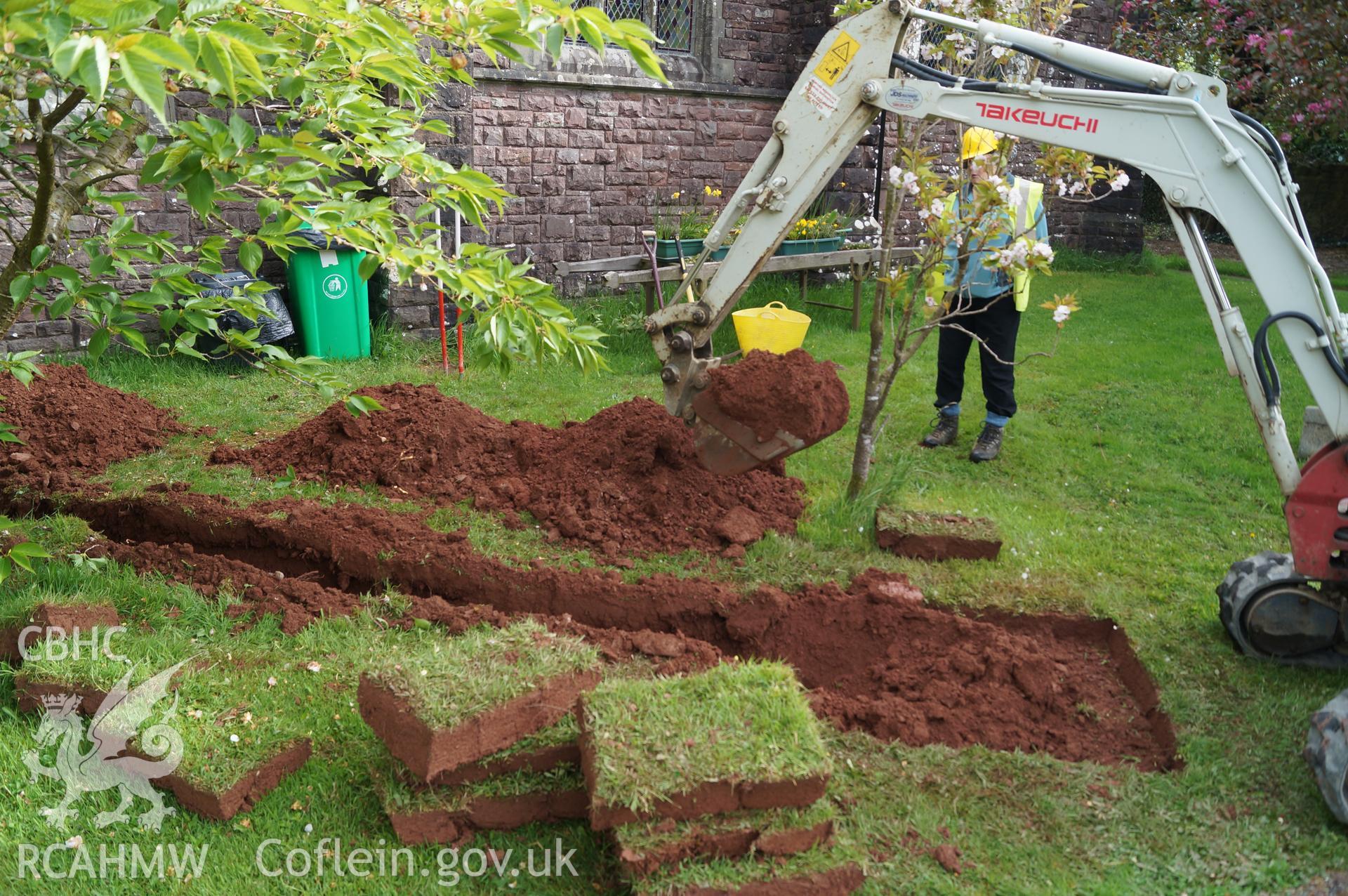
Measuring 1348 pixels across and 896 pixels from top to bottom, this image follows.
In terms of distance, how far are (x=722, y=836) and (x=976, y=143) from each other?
4.52 meters

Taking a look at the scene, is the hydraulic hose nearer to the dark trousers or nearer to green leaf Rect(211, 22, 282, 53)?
the dark trousers

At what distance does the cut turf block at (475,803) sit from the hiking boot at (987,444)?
4.48m

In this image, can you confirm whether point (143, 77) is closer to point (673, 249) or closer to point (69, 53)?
point (69, 53)

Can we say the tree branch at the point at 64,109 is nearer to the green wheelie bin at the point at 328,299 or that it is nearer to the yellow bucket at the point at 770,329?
the yellow bucket at the point at 770,329

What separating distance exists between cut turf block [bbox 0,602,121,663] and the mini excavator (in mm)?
3385

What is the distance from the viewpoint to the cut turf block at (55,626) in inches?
158

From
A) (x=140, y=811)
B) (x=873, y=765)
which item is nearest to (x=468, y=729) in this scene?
(x=140, y=811)

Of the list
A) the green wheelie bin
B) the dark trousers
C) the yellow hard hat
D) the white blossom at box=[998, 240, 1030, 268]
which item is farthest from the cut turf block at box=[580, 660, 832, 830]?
the green wheelie bin

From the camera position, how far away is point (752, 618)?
4.86 meters

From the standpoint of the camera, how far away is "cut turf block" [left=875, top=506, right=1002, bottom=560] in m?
5.44

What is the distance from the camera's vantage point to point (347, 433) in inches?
253

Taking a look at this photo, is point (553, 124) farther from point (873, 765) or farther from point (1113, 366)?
point (873, 765)

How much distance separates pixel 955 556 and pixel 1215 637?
1.23 m

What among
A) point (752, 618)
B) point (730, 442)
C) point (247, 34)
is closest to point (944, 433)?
point (730, 442)
